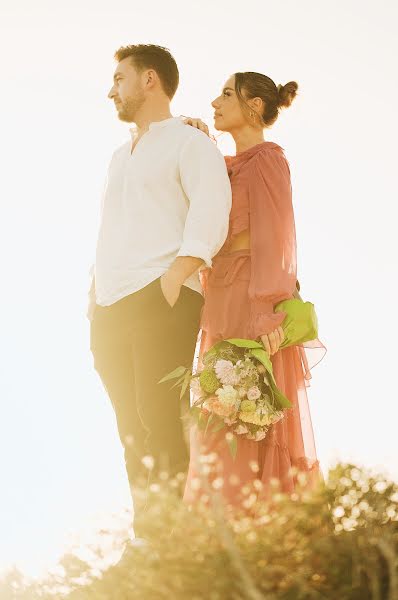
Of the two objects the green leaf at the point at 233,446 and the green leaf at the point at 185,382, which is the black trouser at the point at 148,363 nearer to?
the green leaf at the point at 185,382

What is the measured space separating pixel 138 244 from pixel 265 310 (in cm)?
66

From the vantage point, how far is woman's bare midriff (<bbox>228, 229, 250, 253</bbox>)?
4.07 metres

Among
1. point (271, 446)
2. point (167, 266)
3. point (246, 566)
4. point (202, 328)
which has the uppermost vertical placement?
point (167, 266)

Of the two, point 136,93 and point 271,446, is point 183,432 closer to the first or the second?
point 271,446

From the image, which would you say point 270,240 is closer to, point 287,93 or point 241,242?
point 241,242

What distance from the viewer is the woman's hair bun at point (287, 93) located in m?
4.55

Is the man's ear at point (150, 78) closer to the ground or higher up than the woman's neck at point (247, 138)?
higher up

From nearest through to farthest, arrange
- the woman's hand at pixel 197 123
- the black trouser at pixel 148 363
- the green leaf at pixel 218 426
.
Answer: the black trouser at pixel 148 363 → the green leaf at pixel 218 426 → the woman's hand at pixel 197 123

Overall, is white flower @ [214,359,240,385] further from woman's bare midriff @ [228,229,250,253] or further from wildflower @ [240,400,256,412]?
woman's bare midriff @ [228,229,250,253]

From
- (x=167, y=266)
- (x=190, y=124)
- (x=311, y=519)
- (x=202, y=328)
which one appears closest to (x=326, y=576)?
(x=311, y=519)

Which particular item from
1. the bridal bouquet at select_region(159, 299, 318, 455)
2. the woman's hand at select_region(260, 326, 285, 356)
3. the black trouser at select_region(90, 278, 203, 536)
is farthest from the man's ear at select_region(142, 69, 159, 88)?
the woman's hand at select_region(260, 326, 285, 356)

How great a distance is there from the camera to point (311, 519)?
1592 mm

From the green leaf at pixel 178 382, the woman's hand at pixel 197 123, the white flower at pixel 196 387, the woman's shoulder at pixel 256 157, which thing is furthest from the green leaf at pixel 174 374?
the woman's hand at pixel 197 123

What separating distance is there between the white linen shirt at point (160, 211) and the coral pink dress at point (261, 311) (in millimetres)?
210
